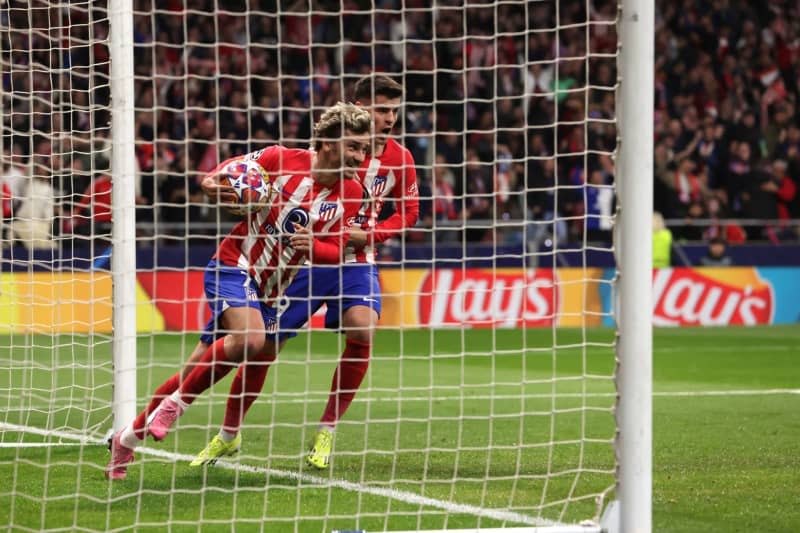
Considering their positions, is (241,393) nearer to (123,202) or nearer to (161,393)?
(161,393)

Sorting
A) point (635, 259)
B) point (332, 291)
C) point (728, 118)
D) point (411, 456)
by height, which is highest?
point (728, 118)

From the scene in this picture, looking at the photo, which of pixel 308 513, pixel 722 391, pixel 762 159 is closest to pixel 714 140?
pixel 762 159

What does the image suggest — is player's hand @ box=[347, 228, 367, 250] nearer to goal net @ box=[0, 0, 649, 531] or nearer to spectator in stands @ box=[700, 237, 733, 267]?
goal net @ box=[0, 0, 649, 531]

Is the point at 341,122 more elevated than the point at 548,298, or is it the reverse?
the point at 341,122

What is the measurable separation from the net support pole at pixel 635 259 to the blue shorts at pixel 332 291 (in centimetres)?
221

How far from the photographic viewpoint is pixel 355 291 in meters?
6.66

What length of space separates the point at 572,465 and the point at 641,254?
2.21m

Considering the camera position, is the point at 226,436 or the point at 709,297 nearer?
the point at 226,436

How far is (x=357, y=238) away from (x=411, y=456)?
1302 mm

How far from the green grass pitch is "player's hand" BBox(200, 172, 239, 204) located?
0.76m

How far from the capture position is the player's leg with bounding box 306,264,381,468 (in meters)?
6.56

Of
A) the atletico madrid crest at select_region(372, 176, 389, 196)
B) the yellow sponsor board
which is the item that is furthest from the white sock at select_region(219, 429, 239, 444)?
the yellow sponsor board

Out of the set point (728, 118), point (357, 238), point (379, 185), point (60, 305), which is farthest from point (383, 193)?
point (728, 118)

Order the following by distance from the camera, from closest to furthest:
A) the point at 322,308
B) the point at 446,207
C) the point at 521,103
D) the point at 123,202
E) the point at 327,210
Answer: the point at 327,210
the point at 123,202
the point at 322,308
the point at 446,207
the point at 521,103
